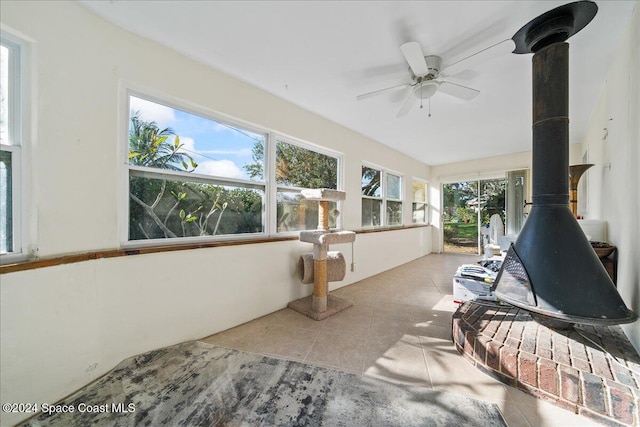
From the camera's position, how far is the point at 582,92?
2.50 metres

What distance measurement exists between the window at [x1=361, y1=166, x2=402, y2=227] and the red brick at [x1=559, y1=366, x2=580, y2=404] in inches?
112

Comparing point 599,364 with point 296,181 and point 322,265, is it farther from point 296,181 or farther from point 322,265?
point 296,181

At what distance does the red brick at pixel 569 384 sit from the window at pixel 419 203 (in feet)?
14.5

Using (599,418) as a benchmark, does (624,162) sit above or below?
above

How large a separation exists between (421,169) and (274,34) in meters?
5.04

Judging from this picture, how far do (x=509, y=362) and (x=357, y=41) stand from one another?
2.44 m

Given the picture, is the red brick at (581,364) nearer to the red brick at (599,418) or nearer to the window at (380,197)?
the red brick at (599,418)

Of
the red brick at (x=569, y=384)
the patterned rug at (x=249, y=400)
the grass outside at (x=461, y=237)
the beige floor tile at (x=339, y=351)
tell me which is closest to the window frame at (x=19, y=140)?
the patterned rug at (x=249, y=400)

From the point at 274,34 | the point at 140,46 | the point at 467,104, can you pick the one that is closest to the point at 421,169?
the point at 467,104

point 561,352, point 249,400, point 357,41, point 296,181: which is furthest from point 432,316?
point 357,41

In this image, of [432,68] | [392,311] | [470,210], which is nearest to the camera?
[432,68]

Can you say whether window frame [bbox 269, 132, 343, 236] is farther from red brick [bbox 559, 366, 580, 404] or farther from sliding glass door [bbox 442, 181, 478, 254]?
sliding glass door [bbox 442, 181, 478, 254]

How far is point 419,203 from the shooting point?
594 centimetres

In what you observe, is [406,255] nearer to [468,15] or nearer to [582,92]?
[582,92]
